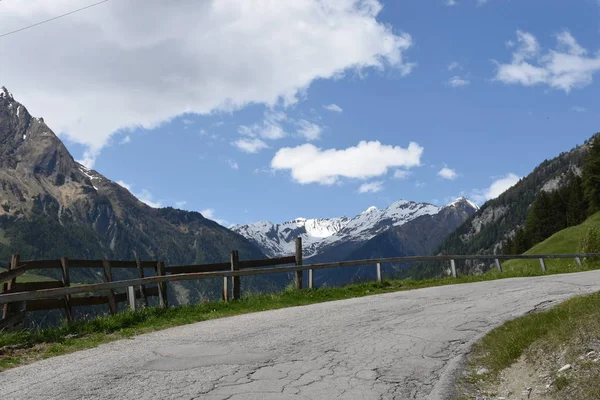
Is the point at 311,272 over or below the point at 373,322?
over

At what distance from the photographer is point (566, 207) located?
11488cm

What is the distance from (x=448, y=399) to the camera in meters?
7.45

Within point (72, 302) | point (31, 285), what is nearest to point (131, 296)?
point (72, 302)

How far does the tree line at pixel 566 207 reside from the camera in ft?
318

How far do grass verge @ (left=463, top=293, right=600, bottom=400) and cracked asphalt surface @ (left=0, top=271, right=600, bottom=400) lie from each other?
514mm

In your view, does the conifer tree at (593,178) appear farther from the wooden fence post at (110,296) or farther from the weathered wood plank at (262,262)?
the wooden fence post at (110,296)

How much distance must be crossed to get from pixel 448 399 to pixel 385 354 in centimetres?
251

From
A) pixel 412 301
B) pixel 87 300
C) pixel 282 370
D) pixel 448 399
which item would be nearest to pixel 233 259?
pixel 87 300

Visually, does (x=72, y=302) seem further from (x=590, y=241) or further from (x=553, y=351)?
(x=590, y=241)

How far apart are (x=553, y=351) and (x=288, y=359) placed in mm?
4359

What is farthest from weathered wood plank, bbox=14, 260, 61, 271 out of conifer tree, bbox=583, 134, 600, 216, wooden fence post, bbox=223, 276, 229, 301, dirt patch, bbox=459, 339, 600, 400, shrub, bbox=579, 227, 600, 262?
conifer tree, bbox=583, 134, 600, 216

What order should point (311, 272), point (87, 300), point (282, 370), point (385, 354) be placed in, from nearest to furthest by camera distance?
point (282, 370) < point (385, 354) < point (87, 300) < point (311, 272)

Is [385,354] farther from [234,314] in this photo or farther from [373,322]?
[234,314]

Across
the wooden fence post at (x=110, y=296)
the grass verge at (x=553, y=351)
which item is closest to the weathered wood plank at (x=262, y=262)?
the wooden fence post at (x=110, y=296)
